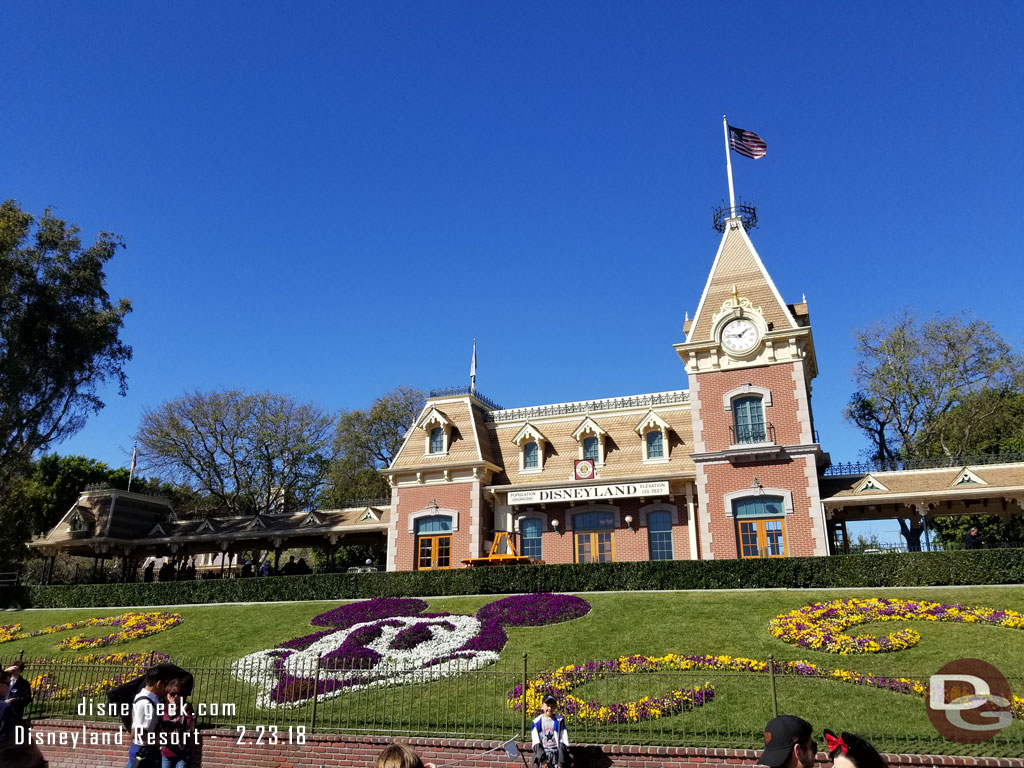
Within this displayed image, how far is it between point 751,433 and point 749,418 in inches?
24.1

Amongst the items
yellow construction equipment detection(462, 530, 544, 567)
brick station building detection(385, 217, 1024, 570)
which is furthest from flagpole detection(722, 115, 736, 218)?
yellow construction equipment detection(462, 530, 544, 567)

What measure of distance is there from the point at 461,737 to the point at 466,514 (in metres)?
19.8

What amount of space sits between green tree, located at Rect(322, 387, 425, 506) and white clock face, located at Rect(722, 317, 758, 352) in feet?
92.2

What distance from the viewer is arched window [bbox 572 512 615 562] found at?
3066 centimetres

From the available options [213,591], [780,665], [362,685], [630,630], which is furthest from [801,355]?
[213,591]

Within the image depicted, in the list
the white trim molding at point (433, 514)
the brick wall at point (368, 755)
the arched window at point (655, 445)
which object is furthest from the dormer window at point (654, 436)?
the brick wall at point (368, 755)

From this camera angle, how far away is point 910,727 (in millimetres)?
11586

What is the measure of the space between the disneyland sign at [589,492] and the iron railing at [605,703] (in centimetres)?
1350

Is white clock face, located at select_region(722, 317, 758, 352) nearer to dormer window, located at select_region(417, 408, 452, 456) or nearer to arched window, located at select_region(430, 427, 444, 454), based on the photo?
dormer window, located at select_region(417, 408, 452, 456)

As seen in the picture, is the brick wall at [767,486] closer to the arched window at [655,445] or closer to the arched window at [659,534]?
the arched window at [659,534]

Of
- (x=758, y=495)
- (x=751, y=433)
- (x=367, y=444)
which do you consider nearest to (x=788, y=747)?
(x=758, y=495)

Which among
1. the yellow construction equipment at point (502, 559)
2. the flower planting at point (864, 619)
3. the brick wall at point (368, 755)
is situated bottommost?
the brick wall at point (368, 755)

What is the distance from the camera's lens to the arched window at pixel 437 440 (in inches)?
1352

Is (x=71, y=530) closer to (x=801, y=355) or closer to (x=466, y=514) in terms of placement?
(x=466, y=514)
